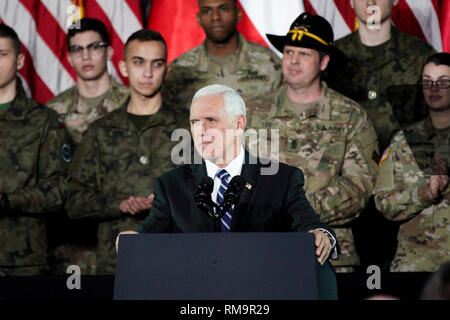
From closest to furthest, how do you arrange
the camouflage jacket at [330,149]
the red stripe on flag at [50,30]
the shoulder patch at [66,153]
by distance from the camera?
the camouflage jacket at [330,149] < the shoulder patch at [66,153] < the red stripe on flag at [50,30]

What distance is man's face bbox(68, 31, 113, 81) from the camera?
17.0 ft

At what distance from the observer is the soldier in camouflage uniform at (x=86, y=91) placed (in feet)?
16.7

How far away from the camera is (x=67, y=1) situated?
5.70 meters

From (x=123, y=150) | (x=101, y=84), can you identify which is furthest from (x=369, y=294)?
(x=101, y=84)

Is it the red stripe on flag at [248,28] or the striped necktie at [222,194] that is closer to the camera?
the striped necktie at [222,194]

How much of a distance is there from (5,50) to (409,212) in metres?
2.59

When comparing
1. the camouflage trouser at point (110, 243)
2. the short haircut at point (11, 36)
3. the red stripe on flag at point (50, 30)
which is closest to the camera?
the camouflage trouser at point (110, 243)

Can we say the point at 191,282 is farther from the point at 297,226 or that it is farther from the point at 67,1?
the point at 67,1

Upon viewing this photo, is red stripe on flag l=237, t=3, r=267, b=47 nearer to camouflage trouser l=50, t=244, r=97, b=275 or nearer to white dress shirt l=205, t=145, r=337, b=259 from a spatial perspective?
camouflage trouser l=50, t=244, r=97, b=275

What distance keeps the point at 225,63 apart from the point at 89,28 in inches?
35.4

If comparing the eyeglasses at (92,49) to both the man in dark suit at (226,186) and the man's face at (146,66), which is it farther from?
the man in dark suit at (226,186)

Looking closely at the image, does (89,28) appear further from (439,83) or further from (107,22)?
(439,83)

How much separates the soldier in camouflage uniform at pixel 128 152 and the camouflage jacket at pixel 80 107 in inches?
13.5

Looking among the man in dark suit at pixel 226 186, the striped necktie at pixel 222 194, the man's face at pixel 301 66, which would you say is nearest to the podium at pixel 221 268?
the man in dark suit at pixel 226 186
